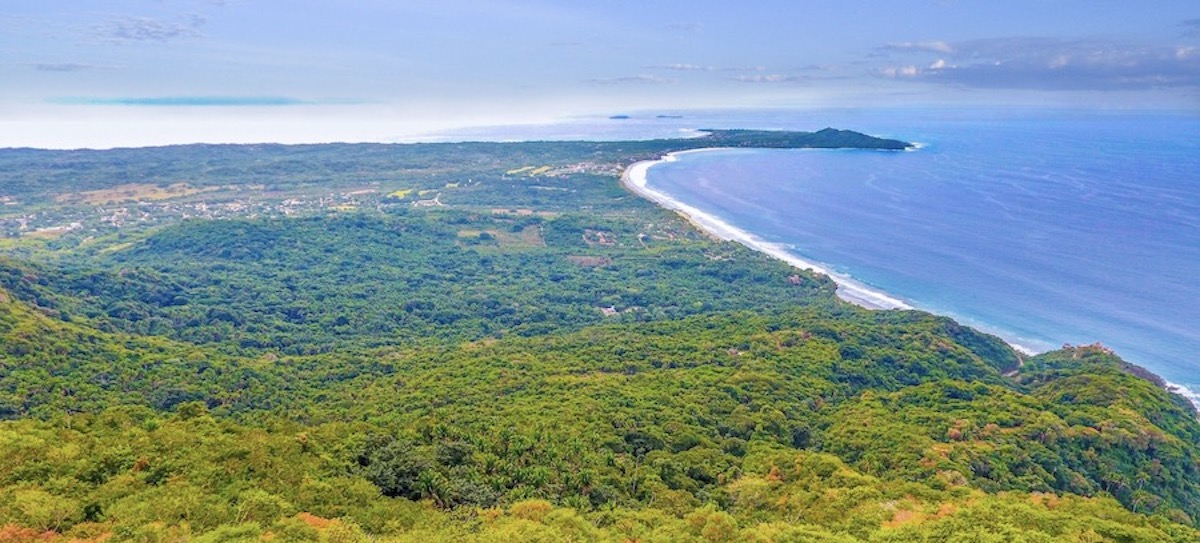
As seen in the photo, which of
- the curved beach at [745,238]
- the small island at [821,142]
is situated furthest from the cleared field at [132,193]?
the small island at [821,142]

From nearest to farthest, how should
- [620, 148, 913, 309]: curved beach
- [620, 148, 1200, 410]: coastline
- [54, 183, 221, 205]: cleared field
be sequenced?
[620, 148, 1200, 410]: coastline, [620, 148, 913, 309]: curved beach, [54, 183, 221, 205]: cleared field

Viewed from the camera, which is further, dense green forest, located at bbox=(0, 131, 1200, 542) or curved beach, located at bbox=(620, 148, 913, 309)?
curved beach, located at bbox=(620, 148, 913, 309)

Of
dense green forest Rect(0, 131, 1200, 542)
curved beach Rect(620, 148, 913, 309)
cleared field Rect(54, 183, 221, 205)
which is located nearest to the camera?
dense green forest Rect(0, 131, 1200, 542)

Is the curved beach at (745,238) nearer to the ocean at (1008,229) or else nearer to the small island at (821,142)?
the ocean at (1008,229)

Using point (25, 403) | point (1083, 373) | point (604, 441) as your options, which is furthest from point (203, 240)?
point (1083, 373)

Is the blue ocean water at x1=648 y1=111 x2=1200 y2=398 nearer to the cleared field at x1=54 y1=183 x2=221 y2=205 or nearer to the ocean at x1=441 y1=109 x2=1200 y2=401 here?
the ocean at x1=441 y1=109 x2=1200 y2=401

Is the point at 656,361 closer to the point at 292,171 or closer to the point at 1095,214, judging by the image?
the point at 1095,214

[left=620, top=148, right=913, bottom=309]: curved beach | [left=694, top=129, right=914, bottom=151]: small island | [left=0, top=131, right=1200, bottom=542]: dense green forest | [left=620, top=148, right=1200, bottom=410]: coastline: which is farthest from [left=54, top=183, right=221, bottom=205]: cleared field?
[left=694, top=129, right=914, bottom=151]: small island
